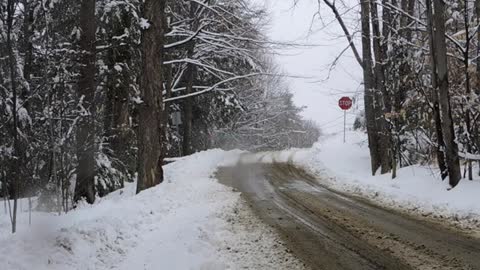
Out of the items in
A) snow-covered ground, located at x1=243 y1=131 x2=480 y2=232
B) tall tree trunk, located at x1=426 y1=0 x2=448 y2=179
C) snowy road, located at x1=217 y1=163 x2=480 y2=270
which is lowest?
snowy road, located at x1=217 y1=163 x2=480 y2=270

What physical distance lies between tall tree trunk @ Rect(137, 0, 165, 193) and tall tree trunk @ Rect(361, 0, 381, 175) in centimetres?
673

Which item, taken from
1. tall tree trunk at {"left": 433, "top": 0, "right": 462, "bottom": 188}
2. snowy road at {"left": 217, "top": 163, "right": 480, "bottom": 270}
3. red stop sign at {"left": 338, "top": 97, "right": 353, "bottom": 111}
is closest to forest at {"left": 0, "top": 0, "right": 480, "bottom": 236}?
tall tree trunk at {"left": 433, "top": 0, "right": 462, "bottom": 188}

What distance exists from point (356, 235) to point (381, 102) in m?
8.49

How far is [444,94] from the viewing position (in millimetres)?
10711

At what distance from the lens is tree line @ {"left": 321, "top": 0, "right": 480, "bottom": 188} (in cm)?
1077

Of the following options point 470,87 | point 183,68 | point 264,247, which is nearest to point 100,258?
point 264,247

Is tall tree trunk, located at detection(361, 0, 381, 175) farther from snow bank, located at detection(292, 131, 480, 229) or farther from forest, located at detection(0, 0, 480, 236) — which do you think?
snow bank, located at detection(292, 131, 480, 229)

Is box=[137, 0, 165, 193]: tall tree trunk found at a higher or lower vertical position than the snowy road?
higher

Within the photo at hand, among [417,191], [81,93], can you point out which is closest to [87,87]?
[81,93]

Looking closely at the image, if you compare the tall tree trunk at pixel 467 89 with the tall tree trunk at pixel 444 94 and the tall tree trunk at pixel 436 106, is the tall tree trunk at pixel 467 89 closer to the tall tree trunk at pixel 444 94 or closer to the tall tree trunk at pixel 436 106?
the tall tree trunk at pixel 444 94

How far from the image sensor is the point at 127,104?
51.2 ft

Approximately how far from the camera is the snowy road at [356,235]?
5961 mm

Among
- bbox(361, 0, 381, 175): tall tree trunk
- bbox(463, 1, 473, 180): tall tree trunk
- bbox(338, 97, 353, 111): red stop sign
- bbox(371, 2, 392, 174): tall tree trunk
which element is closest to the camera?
bbox(463, 1, 473, 180): tall tree trunk

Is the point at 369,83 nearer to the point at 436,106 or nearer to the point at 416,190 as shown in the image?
the point at 436,106
